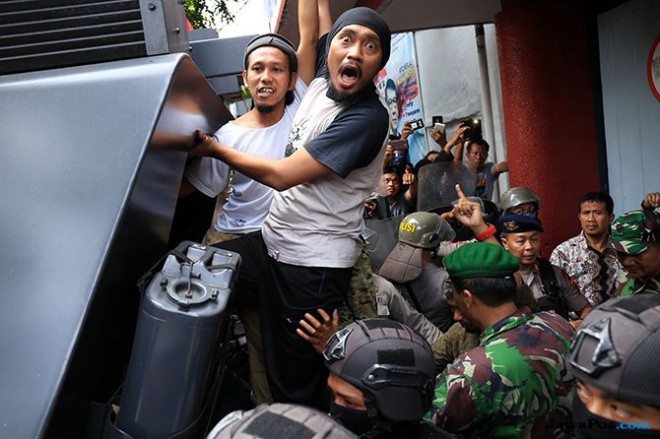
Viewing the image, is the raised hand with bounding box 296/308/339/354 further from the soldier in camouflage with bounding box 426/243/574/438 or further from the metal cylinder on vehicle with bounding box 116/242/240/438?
the metal cylinder on vehicle with bounding box 116/242/240/438

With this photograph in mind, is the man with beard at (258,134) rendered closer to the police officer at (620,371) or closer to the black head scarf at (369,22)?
the black head scarf at (369,22)

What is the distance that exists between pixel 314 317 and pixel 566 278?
237 centimetres

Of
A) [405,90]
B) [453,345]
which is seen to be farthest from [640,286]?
[405,90]

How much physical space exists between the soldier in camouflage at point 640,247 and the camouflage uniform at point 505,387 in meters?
1.64

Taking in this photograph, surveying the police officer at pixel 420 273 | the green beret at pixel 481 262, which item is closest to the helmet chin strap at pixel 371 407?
the green beret at pixel 481 262

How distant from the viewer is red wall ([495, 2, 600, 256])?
5555mm

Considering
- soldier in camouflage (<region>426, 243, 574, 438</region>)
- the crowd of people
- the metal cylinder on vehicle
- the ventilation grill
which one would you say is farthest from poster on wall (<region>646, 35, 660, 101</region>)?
the metal cylinder on vehicle

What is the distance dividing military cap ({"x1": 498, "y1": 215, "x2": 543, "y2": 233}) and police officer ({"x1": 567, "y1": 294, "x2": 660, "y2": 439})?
2.69m

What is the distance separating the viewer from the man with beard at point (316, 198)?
212cm

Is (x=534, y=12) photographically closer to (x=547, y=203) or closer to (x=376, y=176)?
(x=547, y=203)

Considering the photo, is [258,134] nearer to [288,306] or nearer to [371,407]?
[288,306]

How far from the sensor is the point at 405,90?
1235 centimetres

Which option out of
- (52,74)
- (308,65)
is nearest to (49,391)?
(52,74)

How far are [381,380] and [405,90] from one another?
11.0m
